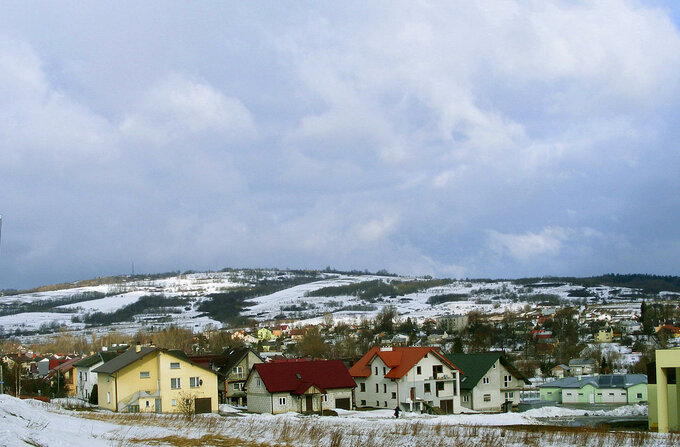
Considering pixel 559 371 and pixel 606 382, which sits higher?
pixel 606 382

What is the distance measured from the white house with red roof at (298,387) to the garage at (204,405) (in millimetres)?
4127

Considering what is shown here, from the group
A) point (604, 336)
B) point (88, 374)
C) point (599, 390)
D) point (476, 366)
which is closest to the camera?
point (88, 374)

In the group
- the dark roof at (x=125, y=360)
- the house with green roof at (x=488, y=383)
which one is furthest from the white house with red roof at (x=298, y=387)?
the house with green roof at (x=488, y=383)

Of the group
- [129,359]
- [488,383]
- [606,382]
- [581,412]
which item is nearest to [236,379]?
[129,359]

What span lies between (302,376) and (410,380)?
27.3ft

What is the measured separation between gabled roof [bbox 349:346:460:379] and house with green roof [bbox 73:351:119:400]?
1949 cm

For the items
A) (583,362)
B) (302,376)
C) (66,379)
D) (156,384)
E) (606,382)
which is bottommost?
(583,362)

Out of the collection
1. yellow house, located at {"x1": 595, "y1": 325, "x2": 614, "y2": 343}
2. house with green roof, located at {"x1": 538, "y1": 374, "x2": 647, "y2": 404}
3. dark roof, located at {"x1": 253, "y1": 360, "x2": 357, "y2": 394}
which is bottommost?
yellow house, located at {"x1": 595, "y1": 325, "x2": 614, "y2": 343}

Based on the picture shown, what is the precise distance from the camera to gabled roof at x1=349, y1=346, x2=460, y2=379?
5238cm

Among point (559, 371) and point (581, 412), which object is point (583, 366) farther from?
point (581, 412)

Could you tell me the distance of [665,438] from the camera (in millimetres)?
20875

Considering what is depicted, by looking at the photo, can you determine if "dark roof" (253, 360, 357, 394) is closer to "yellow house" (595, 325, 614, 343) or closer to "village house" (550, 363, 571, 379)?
"village house" (550, 363, 571, 379)

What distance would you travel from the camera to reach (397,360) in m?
53.9

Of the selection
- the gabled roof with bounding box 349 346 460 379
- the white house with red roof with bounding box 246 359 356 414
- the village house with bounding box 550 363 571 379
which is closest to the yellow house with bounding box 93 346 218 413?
the white house with red roof with bounding box 246 359 356 414
